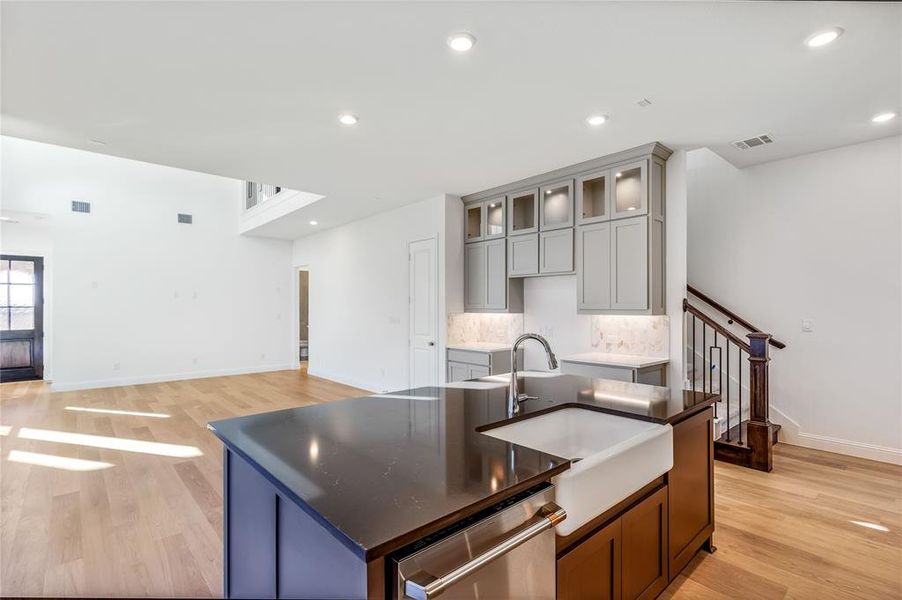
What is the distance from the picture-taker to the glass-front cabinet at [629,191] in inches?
154

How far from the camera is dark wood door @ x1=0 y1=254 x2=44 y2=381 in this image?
733 centimetres

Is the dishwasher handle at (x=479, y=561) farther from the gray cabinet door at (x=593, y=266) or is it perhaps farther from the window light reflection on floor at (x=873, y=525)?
the gray cabinet door at (x=593, y=266)

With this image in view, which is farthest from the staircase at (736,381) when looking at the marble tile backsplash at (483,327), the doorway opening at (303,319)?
the doorway opening at (303,319)

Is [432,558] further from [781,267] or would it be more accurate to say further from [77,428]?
[77,428]

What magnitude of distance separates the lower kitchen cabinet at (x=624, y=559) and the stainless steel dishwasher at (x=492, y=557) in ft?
0.56

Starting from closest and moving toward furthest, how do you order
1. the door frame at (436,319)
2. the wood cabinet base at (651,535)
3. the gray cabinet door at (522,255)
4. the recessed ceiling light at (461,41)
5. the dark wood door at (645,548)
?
the wood cabinet base at (651,535), the dark wood door at (645,548), the recessed ceiling light at (461,41), the gray cabinet door at (522,255), the door frame at (436,319)

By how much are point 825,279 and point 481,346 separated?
3.54 metres

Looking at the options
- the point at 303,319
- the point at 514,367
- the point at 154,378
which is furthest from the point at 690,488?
the point at 303,319

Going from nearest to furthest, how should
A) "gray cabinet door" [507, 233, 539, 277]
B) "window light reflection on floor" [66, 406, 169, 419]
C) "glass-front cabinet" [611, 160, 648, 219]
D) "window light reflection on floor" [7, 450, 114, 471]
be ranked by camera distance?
"window light reflection on floor" [7, 450, 114, 471], "glass-front cabinet" [611, 160, 648, 219], "gray cabinet door" [507, 233, 539, 277], "window light reflection on floor" [66, 406, 169, 419]

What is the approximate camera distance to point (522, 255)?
4.99 metres

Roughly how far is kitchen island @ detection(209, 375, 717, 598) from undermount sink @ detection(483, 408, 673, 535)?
5 centimetres

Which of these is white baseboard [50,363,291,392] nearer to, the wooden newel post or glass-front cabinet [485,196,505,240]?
glass-front cabinet [485,196,505,240]

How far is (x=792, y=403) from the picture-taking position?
13.9ft

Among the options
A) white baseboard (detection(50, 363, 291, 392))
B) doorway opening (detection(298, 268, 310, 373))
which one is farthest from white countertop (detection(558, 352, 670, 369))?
doorway opening (detection(298, 268, 310, 373))
